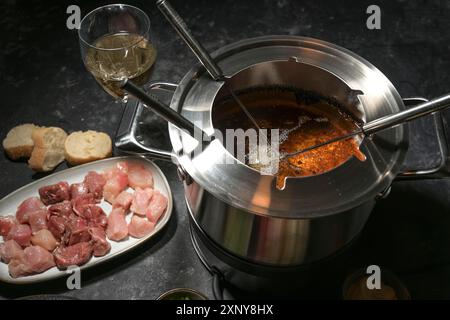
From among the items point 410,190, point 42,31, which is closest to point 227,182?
point 410,190

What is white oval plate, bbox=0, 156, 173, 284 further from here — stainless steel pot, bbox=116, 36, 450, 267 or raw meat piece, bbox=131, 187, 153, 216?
stainless steel pot, bbox=116, 36, 450, 267

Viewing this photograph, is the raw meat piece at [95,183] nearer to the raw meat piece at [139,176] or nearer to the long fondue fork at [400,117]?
the raw meat piece at [139,176]

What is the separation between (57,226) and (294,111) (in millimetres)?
1001

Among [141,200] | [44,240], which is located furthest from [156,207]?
[44,240]

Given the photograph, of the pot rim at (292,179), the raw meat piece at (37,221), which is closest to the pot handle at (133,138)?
the pot rim at (292,179)

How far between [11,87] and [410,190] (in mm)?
1940

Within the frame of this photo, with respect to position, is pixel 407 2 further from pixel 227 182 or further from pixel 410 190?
pixel 227 182

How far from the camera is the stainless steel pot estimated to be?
1.29 meters

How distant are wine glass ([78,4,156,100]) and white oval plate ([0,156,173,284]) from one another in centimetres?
32

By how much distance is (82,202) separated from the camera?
1876mm

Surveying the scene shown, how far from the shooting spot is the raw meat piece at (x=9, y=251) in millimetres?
1719

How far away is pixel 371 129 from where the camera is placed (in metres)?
1.34

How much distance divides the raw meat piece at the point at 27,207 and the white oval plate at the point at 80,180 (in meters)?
0.04

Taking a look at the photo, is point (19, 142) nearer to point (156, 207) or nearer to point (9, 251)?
point (9, 251)
